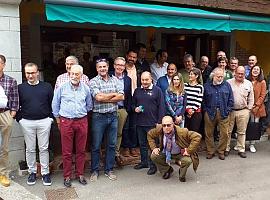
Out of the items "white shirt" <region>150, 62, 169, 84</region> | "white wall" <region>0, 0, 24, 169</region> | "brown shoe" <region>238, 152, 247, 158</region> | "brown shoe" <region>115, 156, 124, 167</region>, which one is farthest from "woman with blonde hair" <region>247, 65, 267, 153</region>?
"white wall" <region>0, 0, 24, 169</region>

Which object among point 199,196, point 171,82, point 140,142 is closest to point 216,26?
point 171,82

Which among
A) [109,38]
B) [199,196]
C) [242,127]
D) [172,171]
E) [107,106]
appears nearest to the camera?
[199,196]

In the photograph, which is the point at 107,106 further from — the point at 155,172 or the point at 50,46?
the point at 50,46

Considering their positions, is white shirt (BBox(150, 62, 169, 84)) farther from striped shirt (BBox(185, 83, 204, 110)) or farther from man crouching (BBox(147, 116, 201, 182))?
man crouching (BBox(147, 116, 201, 182))

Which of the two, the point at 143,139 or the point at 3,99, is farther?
the point at 143,139

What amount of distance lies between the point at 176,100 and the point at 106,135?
4.02 ft

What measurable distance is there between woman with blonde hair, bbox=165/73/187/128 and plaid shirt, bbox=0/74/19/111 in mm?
2231

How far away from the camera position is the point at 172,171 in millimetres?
5254

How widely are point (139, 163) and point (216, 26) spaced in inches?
110

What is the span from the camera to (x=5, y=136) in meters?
4.66

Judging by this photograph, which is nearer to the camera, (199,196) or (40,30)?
(199,196)

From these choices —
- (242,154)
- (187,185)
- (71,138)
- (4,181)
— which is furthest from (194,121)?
(4,181)

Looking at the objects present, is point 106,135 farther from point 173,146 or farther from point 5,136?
point 5,136

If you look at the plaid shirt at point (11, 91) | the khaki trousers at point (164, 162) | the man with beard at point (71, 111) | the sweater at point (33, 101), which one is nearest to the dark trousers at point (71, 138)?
the man with beard at point (71, 111)
